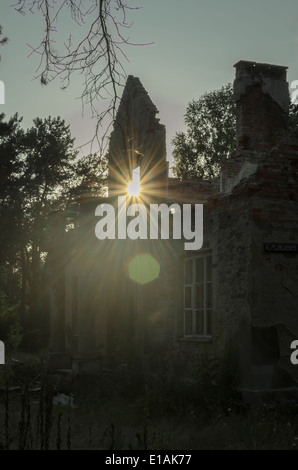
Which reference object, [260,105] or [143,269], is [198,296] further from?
[260,105]

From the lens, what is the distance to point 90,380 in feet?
45.1

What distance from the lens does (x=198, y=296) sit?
40.0ft

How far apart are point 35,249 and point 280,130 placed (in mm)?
22016

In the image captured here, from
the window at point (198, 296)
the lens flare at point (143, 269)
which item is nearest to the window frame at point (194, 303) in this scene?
the window at point (198, 296)

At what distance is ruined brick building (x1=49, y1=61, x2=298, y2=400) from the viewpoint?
1025cm

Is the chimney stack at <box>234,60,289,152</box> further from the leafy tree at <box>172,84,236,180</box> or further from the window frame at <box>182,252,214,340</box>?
the leafy tree at <box>172,84,236,180</box>

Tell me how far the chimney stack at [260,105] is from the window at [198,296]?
733cm

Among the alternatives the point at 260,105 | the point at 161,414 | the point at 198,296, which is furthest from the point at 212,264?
the point at 260,105

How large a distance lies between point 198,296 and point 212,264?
0.94 meters

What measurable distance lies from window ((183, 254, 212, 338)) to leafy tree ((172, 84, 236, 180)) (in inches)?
991

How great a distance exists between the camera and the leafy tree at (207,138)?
3769 cm

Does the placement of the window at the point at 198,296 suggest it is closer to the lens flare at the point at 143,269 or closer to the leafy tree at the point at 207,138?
the lens flare at the point at 143,269

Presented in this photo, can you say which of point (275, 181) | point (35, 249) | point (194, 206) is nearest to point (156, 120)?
point (194, 206)

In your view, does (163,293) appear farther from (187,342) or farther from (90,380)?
(90,380)
